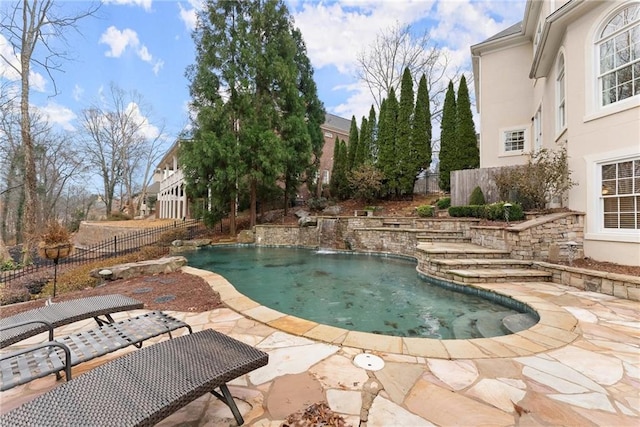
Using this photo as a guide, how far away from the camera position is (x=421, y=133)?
50.7 feet

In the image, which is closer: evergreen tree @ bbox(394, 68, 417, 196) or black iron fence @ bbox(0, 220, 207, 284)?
black iron fence @ bbox(0, 220, 207, 284)

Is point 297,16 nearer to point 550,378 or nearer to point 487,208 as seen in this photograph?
point 487,208

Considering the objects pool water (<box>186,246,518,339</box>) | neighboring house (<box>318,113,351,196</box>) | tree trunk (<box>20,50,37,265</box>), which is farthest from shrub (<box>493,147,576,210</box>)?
tree trunk (<box>20,50,37,265</box>)

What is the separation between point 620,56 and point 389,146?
10.7 metres

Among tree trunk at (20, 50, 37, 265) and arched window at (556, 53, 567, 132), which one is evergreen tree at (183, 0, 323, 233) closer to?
tree trunk at (20, 50, 37, 265)

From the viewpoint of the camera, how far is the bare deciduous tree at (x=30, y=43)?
9.14 meters

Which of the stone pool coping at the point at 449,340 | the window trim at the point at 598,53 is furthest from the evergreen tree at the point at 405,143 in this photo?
the stone pool coping at the point at 449,340

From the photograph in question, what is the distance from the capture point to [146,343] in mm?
2949

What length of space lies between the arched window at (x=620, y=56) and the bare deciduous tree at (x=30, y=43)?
1384 centimetres

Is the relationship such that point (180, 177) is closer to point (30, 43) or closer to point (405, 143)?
point (30, 43)

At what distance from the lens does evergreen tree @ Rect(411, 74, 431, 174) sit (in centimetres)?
1545

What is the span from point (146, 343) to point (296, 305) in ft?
7.93

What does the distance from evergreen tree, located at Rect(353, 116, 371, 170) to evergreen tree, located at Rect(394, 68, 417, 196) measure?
102 inches

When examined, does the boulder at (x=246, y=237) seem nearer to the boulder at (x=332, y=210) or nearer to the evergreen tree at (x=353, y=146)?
the boulder at (x=332, y=210)
